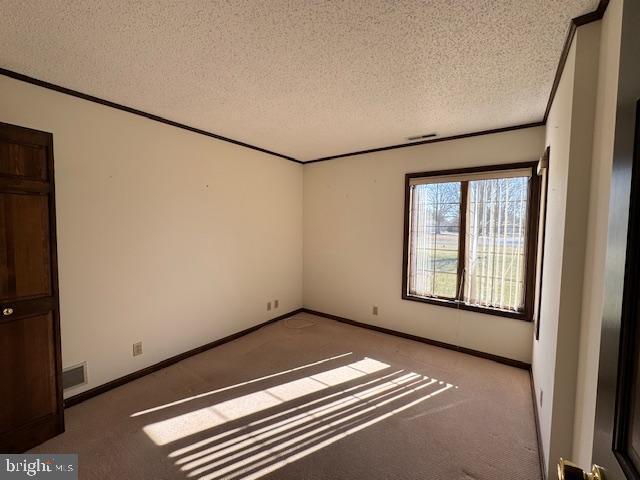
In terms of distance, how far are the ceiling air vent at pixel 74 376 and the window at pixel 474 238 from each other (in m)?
3.29

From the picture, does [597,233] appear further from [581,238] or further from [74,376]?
[74,376]

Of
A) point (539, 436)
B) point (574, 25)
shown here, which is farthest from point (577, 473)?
point (574, 25)

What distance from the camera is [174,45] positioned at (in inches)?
65.6

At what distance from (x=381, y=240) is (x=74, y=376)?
335cm

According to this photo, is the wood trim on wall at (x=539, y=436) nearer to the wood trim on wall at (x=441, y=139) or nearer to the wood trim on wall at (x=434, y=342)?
the wood trim on wall at (x=434, y=342)

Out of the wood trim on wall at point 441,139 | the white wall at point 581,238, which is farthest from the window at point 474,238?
the white wall at point 581,238

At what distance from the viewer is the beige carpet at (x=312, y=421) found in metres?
1.76

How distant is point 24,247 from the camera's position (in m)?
1.80

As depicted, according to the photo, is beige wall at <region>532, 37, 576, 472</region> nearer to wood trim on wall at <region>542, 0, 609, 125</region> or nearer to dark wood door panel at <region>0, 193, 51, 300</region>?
wood trim on wall at <region>542, 0, 609, 125</region>

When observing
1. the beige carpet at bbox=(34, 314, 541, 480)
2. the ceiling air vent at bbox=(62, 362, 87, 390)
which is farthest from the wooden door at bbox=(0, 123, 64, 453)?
the ceiling air vent at bbox=(62, 362, 87, 390)

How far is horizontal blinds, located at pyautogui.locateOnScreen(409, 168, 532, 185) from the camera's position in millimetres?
2898

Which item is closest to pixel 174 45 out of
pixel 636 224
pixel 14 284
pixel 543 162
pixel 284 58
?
pixel 284 58

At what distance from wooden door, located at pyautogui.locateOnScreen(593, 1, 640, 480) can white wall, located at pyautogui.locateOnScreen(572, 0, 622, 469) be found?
25.7 inches

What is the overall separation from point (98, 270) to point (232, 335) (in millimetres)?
1688
